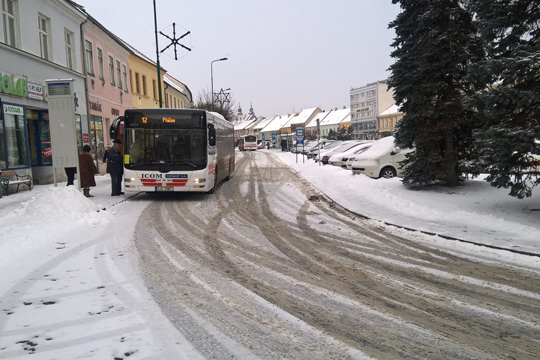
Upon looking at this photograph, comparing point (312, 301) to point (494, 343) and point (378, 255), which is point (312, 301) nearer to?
point (494, 343)

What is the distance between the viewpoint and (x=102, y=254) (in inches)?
247

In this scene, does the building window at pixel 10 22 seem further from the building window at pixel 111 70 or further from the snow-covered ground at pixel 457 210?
the snow-covered ground at pixel 457 210

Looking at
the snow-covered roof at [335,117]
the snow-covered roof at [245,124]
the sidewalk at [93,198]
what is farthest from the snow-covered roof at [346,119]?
the sidewalk at [93,198]

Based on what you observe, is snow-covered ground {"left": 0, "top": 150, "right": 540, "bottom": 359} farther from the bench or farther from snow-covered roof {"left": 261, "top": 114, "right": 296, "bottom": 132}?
snow-covered roof {"left": 261, "top": 114, "right": 296, "bottom": 132}

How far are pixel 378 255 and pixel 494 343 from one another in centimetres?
281

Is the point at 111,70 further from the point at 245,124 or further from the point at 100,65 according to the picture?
the point at 245,124

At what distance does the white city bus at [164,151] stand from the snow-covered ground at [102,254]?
89 cm

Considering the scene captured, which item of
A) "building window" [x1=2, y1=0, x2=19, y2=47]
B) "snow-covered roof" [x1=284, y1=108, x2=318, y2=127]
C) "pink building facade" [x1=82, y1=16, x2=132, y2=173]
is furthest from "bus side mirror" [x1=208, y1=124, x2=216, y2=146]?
"snow-covered roof" [x1=284, y1=108, x2=318, y2=127]

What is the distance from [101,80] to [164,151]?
14607 millimetres

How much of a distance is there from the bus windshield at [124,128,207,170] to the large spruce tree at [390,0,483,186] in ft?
21.4

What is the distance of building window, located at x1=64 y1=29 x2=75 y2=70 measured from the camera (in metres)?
19.5

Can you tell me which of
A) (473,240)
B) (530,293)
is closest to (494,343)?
(530,293)

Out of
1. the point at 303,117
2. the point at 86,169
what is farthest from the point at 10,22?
the point at 303,117

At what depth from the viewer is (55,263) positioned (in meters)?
5.80
